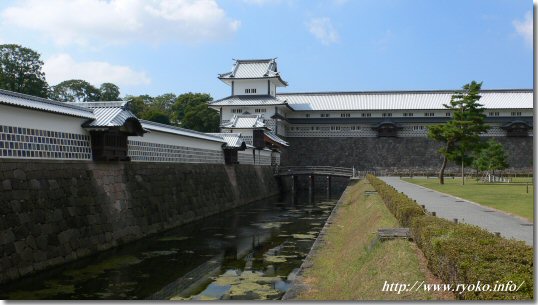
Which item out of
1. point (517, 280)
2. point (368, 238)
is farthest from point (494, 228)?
point (517, 280)

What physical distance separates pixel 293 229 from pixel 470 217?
27.8 ft

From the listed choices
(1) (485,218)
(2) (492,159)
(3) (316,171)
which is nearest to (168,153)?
(1) (485,218)

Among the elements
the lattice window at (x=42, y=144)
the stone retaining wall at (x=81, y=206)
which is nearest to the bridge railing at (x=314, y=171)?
the stone retaining wall at (x=81, y=206)

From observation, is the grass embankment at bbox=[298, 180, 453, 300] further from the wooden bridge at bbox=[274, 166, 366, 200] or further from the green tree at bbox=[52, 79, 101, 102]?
the green tree at bbox=[52, 79, 101, 102]

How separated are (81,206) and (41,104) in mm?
3371

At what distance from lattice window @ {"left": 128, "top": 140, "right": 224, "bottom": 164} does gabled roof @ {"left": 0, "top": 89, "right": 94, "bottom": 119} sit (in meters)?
3.66

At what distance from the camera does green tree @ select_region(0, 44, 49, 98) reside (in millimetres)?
49750

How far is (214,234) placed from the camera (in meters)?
20.9

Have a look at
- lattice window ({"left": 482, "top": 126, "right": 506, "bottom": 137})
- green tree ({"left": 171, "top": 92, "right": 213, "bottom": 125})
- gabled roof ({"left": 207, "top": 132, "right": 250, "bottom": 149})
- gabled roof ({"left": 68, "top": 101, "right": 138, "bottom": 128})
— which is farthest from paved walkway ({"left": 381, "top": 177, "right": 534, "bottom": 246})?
green tree ({"left": 171, "top": 92, "right": 213, "bottom": 125})

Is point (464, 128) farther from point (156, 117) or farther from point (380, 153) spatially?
point (156, 117)

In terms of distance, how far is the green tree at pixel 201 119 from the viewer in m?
69.0

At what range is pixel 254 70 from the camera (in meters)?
56.0

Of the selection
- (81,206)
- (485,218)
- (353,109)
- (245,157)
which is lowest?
(485,218)

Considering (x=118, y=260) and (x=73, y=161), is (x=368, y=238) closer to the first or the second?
(x=118, y=260)
